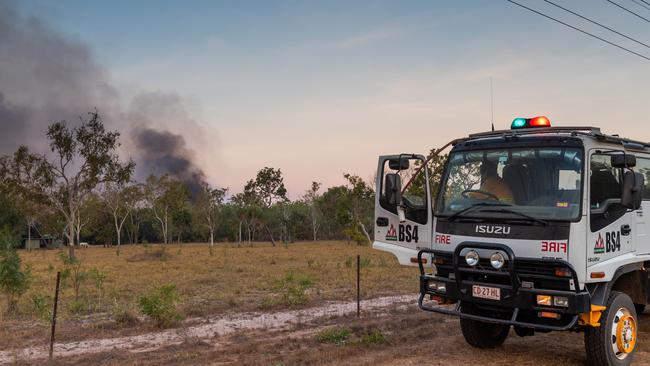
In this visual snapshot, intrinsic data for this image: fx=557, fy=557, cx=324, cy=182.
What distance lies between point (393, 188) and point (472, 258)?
1.26m

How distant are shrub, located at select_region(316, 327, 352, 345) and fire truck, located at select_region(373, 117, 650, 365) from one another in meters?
2.16

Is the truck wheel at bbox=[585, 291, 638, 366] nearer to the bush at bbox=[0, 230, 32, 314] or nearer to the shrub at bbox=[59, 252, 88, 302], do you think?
the bush at bbox=[0, 230, 32, 314]

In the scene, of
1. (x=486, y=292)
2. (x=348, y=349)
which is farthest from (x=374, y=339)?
(x=486, y=292)

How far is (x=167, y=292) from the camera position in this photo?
36.0ft

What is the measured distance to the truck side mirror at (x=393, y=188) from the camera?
693cm

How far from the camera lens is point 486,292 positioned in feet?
21.3

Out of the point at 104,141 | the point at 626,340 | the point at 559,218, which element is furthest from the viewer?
the point at 104,141

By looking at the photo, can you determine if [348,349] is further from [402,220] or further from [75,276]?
[75,276]

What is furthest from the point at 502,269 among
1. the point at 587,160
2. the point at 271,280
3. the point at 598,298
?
the point at 271,280

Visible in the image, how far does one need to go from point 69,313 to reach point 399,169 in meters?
9.18

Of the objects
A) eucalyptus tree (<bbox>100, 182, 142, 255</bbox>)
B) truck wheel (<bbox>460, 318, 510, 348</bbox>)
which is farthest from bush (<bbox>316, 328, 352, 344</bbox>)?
eucalyptus tree (<bbox>100, 182, 142, 255</bbox>)

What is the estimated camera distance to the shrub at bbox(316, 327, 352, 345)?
8805 millimetres

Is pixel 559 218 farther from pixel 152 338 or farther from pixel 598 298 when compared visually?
pixel 152 338

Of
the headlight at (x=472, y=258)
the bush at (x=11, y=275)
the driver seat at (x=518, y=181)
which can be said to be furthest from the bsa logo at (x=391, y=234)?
the bush at (x=11, y=275)
